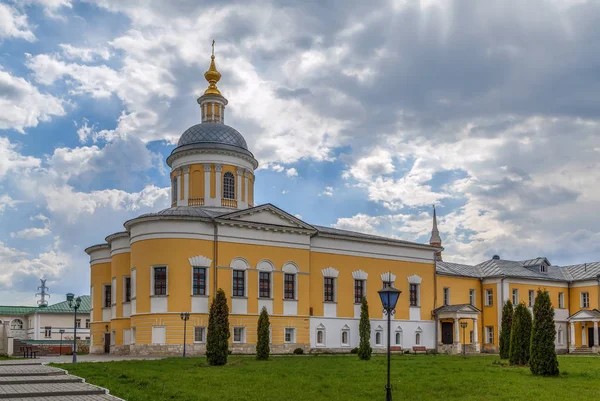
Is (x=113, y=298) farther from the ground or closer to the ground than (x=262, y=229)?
closer to the ground

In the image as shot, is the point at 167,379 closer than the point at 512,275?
Yes

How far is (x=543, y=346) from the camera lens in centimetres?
2233

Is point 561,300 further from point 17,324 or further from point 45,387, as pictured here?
point 17,324

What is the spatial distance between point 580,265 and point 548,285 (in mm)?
4959

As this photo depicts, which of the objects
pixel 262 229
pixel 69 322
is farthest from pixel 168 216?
pixel 69 322

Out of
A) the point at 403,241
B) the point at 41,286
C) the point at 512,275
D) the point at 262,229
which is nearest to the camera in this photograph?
the point at 262,229

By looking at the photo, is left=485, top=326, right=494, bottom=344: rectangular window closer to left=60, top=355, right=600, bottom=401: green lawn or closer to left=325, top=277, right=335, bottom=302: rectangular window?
left=325, top=277, right=335, bottom=302: rectangular window

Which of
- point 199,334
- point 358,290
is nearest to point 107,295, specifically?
point 199,334

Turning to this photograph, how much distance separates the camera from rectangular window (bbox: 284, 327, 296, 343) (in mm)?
39312

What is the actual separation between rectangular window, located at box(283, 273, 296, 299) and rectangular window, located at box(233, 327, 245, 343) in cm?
352

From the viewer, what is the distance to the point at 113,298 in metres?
40.2

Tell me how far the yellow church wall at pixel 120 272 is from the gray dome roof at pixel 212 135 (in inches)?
339

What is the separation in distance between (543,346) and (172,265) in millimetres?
20164

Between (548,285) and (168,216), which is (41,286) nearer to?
(168,216)
